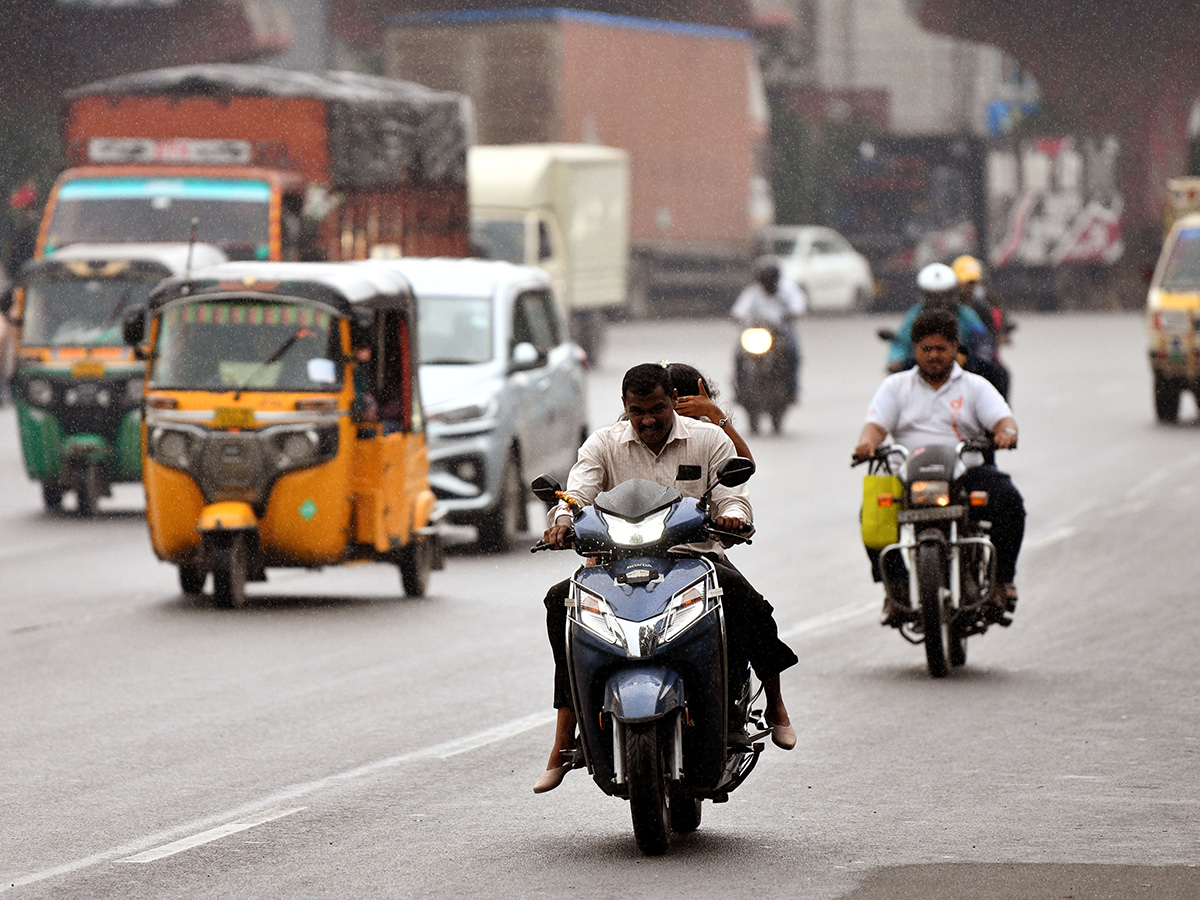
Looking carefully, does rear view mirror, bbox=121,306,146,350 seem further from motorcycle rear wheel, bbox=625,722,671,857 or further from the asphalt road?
motorcycle rear wheel, bbox=625,722,671,857

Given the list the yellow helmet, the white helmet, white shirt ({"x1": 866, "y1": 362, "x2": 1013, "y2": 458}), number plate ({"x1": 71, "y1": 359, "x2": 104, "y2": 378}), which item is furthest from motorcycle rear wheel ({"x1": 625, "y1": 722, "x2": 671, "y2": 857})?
number plate ({"x1": 71, "y1": 359, "x2": 104, "y2": 378})

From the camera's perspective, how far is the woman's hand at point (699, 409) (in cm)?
861

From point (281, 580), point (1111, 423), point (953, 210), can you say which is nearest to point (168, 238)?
point (281, 580)

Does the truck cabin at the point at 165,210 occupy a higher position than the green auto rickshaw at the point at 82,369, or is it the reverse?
the truck cabin at the point at 165,210

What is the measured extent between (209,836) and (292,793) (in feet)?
2.64

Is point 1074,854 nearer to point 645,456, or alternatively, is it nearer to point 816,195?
point 645,456

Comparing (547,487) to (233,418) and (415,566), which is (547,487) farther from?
(415,566)

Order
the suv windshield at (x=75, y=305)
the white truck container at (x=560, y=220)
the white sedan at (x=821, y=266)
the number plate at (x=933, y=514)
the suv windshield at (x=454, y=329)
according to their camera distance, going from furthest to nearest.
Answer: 1. the white sedan at (x=821, y=266)
2. the white truck container at (x=560, y=220)
3. the suv windshield at (x=75, y=305)
4. the suv windshield at (x=454, y=329)
5. the number plate at (x=933, y=514)

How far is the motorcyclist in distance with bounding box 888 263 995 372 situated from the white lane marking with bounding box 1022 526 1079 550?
1.62m

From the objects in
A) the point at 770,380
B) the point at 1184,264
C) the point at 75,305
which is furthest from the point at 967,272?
the point at 1184,264

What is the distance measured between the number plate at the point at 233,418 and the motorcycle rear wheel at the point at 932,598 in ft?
14.3

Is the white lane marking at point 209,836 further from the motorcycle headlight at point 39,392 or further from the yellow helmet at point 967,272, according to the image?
the motorcycle headlight at point 39,392

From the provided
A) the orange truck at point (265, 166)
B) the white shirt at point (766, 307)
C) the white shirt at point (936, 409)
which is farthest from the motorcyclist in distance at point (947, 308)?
the white shirt at point (766, 307)

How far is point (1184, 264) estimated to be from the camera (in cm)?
2723
